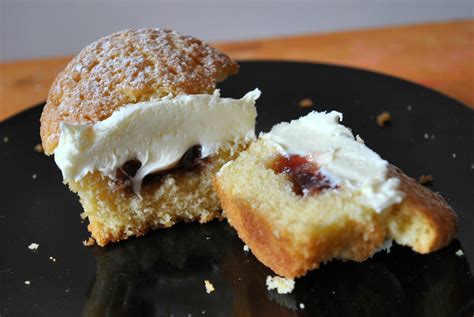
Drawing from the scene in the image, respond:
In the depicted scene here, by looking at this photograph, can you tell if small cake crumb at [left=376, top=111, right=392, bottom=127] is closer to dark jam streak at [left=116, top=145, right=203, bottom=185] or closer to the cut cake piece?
the cut cake piece

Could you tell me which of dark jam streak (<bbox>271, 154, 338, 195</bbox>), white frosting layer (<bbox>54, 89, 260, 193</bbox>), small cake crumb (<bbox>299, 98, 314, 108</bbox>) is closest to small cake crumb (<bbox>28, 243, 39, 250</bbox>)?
white frosting layer (<bbox>54, 89, 260, 193</bbox>)

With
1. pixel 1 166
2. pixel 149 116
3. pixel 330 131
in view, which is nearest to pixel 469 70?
pixel 330 131

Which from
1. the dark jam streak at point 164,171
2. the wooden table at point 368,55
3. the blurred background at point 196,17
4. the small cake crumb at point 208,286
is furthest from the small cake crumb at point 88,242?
the blurred background at point 196,17

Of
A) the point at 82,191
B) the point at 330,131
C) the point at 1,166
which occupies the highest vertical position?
the point at 330,131

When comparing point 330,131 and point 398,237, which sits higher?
point 330,131

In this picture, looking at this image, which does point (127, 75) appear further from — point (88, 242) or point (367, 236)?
point (367, 236)

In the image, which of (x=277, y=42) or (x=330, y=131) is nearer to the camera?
(x=330, y=131)

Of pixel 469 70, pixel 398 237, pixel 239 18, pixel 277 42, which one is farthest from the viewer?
pixel 239 18

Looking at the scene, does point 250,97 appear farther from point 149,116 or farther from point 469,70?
point 469,70

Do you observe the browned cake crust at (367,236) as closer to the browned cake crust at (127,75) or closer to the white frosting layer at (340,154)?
the white frosting layer at (340,154)
